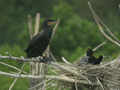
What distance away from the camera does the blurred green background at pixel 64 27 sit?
32.0ft

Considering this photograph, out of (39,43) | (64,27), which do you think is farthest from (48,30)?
(64,27)

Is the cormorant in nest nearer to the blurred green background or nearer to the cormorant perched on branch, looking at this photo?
the blurred green background

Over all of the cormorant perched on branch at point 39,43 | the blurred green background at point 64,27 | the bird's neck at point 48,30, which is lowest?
the blurred green background at point 64,27

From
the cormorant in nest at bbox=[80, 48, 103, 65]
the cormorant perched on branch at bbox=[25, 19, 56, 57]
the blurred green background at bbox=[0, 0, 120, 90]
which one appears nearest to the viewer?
the cormorant in nest at bbox=[80, 48, 103, 65]

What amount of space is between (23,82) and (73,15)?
33.6 ft

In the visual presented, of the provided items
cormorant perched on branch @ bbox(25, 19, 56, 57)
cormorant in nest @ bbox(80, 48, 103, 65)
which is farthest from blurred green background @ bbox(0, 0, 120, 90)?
cormorant in nest @ bbox(80, 48, 103, 65)

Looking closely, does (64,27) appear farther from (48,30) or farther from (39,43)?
(39,43)

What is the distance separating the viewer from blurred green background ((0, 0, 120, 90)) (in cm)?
A: 976

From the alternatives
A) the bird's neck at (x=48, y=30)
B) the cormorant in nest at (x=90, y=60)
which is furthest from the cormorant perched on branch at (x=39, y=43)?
the cormorant in nest at (x=90, y=60)

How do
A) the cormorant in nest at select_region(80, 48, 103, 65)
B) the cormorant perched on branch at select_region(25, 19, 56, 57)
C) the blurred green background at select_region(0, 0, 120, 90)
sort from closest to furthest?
the cormorant in nest at select_region(80, 48, 103, 65)
the cormorant perched on branch at select_region(25, 19, 56, 57)
the blurred green background at select_region(0, 0, 120, 90)

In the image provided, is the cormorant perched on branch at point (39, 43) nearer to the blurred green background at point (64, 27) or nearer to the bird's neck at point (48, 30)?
the bird's neck at point (48, 30)

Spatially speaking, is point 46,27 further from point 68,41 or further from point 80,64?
point 68,41

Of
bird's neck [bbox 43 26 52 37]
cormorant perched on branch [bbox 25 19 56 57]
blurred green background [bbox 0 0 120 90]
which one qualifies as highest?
bird's neck [bbox 43 26 52 37]

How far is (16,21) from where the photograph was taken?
2620 centimetres
